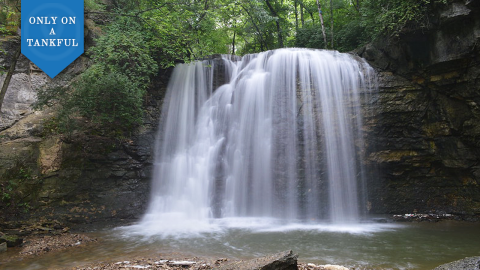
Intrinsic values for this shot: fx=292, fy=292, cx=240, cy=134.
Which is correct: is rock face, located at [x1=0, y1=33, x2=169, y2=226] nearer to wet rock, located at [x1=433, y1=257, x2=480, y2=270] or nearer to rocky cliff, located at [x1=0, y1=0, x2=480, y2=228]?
rocky cliff, located at [x1=0, y1=0, x2=480, y2=228]

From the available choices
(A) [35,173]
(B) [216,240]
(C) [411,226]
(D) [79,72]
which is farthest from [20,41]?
(C) [411,226]

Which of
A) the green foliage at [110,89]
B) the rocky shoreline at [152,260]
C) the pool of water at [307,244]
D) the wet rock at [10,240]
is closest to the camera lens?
the rocky shoreline at [152,260]

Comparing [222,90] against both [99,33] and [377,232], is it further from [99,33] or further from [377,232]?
[377,232]

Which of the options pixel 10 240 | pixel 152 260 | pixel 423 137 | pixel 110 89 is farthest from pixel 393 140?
pixel 10 240

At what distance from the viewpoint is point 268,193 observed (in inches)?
383

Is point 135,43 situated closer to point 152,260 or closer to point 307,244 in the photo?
point 152,260

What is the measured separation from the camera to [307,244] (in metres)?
6.55

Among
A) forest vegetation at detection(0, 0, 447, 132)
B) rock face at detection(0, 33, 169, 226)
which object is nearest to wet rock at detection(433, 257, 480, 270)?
Answer: forest vegetation at detection(0, 0, 447, 132)

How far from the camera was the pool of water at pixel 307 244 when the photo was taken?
17.6ft

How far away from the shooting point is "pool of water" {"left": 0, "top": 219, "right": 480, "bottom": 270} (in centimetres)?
537

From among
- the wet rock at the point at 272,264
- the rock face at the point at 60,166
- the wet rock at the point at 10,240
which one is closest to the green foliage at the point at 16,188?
the rock face at the point at 60,166

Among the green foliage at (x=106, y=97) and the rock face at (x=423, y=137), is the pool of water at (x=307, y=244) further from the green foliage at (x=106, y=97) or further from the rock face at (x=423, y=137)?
the green foliage at (x=106, y=97)

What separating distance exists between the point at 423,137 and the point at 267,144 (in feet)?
17.5

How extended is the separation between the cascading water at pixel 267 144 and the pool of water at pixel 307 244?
1058mm
